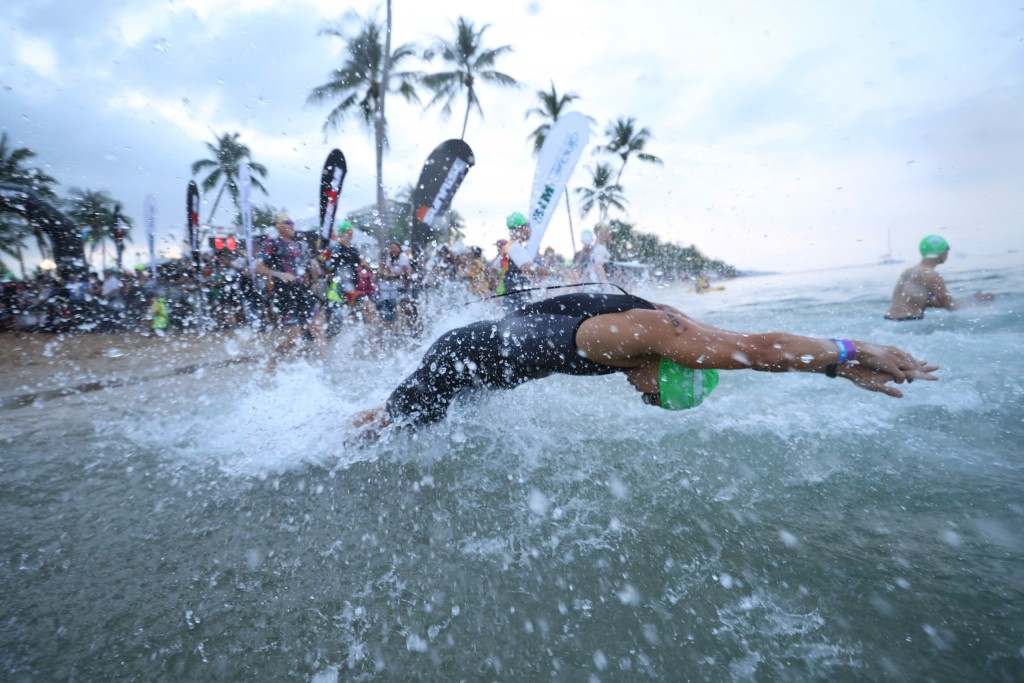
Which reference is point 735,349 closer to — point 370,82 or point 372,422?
point 372,422

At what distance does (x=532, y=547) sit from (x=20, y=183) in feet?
55.5

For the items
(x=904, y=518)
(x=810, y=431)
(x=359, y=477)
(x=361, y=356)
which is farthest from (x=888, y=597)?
(x=361, y=356)

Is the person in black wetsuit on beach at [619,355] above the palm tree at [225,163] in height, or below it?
below

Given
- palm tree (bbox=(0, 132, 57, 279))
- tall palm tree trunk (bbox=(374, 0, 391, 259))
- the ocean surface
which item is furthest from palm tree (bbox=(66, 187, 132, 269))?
the ocean surface

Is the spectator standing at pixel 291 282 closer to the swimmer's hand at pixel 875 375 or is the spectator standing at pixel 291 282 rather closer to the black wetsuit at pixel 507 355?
the black wetsuit at pixel 507 355

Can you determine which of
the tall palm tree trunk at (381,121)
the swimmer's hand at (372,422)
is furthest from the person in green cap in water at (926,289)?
the tall palm tree trunk at (381,121)

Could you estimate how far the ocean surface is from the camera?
1215mm

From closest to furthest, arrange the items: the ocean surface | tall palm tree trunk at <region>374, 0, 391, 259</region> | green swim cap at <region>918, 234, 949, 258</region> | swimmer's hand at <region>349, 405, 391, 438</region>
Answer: the ocean surface → swimmer's hand at <region>349, 405, 391, 438</region> → green swim cap at <region>918, 234, 949, 258</region> → tall palm tree trunk at <region>374, 0, 391, 259</region>

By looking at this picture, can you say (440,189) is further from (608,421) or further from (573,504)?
(573,504)

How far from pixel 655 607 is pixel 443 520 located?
2.89ft

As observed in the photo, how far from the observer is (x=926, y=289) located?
17.0 ft

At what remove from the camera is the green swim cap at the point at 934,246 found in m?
5.00

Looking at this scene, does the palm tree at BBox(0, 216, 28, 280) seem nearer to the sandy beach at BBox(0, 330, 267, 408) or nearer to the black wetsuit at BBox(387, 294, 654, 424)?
the sandy beach at BBox(0, 330, 267, 408)

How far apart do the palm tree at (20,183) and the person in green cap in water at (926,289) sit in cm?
1701
